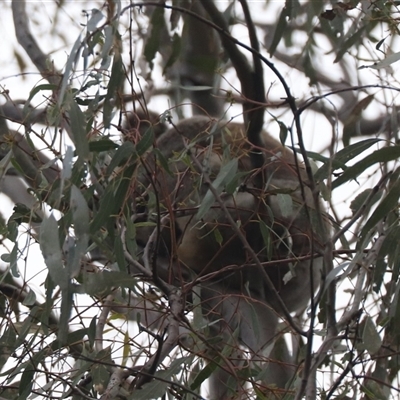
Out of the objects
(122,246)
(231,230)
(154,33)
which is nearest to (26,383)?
(122,246)

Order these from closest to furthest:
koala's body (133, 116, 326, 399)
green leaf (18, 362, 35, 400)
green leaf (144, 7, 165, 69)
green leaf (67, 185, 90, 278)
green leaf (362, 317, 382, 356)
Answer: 1. green leaf (67, 185, 90, 278)
2. green leaf (362, 317, 382, 356)
3. green leaf (18, 362, 35, 400)
4. koala's body (133, 116, 326, 399)
5. green leaf (144, 7, 165, 69)

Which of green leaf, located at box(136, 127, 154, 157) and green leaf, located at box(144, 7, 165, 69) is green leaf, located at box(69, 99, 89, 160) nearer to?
green leaf, located at box(136, 127, 154, 157)

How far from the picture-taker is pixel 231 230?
2535 mm

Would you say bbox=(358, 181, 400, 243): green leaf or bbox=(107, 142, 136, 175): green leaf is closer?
bbox=(107, 142, 136, 175): green leaf

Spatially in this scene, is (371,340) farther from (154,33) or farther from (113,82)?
(154,33)

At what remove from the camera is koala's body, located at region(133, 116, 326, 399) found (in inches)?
56.3

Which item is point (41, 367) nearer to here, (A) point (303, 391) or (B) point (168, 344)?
(B) point (168, 344)

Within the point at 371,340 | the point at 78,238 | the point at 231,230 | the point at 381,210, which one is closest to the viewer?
the point at 78,238

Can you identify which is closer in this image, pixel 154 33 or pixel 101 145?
pixel 101 145

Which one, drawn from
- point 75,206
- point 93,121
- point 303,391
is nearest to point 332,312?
point 303,391

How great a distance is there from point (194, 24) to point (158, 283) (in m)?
1.72

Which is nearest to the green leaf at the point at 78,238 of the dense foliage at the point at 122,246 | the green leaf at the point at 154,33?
the dense foliage at the point at 122,246

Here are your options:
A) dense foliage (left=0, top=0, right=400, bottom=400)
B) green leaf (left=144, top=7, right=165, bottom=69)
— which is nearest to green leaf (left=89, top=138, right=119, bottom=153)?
dense foliage (left=0, top=0, right=400, bottom=400)

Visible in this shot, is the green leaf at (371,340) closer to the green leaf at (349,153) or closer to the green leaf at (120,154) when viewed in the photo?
the green leaf at (349,153)
